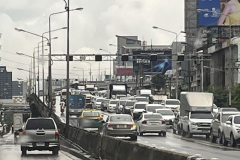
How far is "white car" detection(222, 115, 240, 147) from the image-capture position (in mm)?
32625

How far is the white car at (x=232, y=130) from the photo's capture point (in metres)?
32.6

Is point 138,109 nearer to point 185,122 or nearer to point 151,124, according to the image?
point 151,124

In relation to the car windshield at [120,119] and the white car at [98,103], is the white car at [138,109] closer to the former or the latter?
the car windshield at [120,119]

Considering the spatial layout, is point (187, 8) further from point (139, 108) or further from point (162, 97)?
point (139, 108)

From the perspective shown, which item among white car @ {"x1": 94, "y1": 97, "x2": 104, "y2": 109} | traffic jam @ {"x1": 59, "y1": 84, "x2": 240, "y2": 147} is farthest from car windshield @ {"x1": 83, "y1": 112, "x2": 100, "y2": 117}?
white car @ {"x1": 94, "y1": 97, "x2": 104, "y2": 109}

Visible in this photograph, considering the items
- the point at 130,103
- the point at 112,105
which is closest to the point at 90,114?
the point at 130,103

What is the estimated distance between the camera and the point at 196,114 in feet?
146

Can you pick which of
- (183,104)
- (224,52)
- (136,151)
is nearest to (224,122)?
(183,104)

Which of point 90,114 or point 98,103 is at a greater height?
point 90,114

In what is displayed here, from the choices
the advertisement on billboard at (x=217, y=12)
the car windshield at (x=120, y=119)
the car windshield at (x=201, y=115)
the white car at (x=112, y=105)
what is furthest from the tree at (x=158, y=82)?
the car windshield at (x=120, y=119)

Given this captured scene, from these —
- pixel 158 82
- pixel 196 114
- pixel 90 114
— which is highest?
pixel 158 82

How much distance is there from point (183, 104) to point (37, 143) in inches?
878

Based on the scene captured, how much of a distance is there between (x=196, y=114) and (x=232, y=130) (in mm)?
11572

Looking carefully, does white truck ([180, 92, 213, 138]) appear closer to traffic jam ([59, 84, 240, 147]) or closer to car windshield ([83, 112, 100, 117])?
traffic jam ([59, 84, 240, 147])
